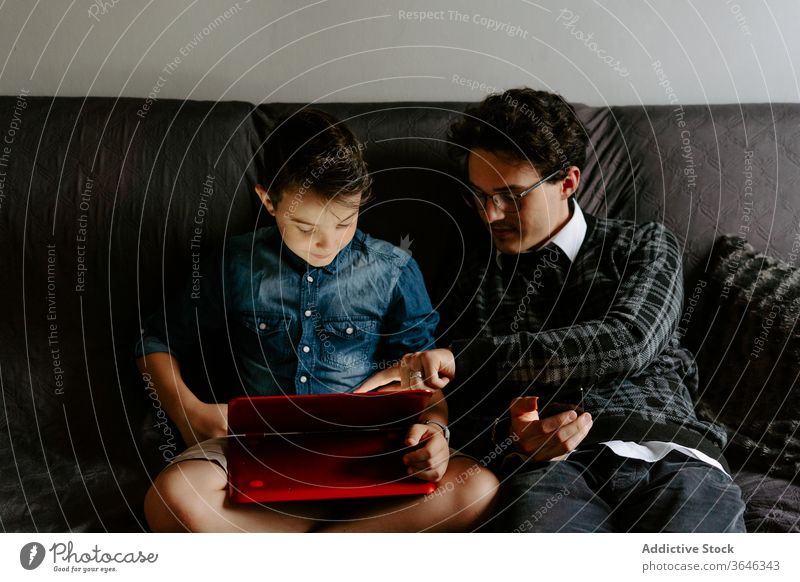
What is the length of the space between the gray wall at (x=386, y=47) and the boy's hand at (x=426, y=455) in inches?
18.2

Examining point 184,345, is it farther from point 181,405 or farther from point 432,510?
point 432,510

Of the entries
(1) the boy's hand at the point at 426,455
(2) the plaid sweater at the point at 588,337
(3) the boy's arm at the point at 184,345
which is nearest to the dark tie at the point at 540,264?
(2) the plaid sweater at the point at 588,337

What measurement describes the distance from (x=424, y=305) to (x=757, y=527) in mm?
404

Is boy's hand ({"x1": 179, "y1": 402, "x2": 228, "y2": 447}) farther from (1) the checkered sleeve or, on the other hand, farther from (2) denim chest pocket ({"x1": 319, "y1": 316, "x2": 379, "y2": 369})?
(1) the checkered sleeve

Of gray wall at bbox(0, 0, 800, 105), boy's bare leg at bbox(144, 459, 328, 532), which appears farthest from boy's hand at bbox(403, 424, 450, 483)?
gray wall at bbox(0, 0, 800, 105)

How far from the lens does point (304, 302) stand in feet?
2.73

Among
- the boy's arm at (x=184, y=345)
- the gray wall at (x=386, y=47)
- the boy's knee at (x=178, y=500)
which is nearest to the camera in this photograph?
the boy's knee at (x=178, y=500)

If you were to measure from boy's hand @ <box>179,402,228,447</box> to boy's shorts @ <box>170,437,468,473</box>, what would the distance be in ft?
0.06

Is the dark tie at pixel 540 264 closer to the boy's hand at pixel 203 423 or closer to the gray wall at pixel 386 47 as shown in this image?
the gray wall at pixel 386 47

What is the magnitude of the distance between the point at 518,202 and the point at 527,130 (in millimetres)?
80

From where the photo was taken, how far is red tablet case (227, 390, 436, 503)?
0.75 metres

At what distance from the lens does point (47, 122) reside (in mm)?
921

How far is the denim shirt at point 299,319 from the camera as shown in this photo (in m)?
0.83
